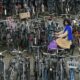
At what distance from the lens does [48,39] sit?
1817cm

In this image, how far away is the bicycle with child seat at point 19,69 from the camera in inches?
647

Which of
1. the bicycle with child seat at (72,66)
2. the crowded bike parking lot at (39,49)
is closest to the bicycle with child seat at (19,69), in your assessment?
the crowded bike parking lot at (39,49)

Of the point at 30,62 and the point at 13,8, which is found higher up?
the point at 13,8

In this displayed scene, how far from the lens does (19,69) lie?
16438mm

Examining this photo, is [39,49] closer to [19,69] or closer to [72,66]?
[19,69]

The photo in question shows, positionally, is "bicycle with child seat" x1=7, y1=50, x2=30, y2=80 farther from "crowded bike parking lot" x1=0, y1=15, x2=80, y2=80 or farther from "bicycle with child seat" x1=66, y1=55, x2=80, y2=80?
"bicycle with child seat" x1=66, y1=55, x2=80, y2=80

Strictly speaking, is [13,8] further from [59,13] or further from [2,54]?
[2,54]

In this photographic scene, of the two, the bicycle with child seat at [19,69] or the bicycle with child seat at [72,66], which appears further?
the bicycle with child seat at [19,69]

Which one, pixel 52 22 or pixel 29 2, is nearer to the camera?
pixel 52 22

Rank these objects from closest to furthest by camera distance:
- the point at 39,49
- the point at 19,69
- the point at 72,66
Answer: the point at 72,66, the point at 19,69, the point at 39,49

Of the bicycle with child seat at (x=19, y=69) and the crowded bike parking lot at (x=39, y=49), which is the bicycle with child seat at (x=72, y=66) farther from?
the bicycle with child seat at (x=19, y=69)

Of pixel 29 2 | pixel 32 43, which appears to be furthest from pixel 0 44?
pixel 29 2

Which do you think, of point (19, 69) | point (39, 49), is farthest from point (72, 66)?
point (39, 49)

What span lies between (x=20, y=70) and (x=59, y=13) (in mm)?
4431
